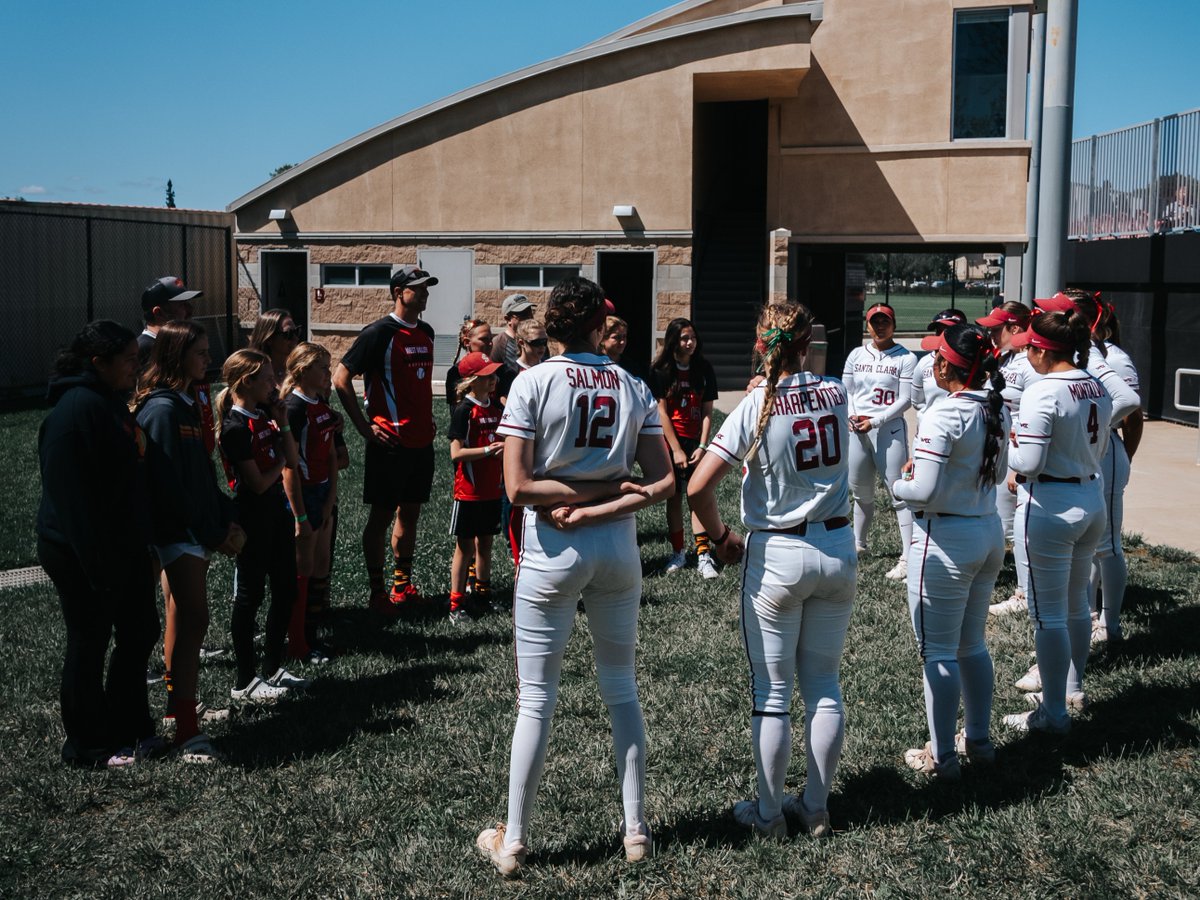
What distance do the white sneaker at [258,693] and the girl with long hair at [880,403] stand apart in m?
4.46

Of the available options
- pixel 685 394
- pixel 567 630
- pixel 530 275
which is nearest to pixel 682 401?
pixel 685 394

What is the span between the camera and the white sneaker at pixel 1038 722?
5168 millimetres

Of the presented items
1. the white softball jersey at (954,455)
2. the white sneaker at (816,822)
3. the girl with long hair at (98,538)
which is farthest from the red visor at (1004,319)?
the girl with long hair at (98,538)

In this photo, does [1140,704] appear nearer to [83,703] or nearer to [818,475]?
[818,475]

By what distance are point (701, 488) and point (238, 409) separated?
275cm

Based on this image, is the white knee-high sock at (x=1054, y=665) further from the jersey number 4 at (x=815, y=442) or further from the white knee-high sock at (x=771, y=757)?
the jersey number 4 at (x=815, y=442)

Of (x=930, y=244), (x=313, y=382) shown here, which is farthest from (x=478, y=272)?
(x=313, y=382)

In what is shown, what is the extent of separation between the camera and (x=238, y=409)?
5.66m

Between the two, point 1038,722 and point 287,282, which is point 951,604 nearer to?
point 1038,722

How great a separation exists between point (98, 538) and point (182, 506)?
0.36m

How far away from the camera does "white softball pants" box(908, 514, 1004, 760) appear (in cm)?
456

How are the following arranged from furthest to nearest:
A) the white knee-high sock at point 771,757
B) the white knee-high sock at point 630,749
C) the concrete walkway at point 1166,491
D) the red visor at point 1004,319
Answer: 1. the concrete walkway at point 1166,491
2. the red visor at point 1004,319
3. the white knee-high sock at point 771,757
4. the white knee-high sock at point 630,749

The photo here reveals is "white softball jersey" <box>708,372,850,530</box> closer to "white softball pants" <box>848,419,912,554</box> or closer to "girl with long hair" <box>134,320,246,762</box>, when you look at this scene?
"girl with long hair" <box>134,320,246,762</box>

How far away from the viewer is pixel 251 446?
561 centimetres
